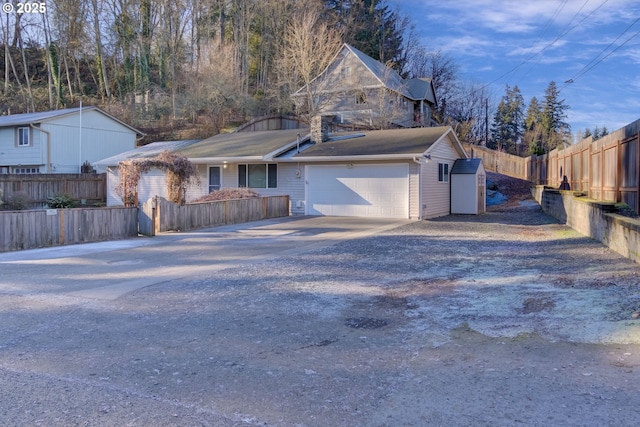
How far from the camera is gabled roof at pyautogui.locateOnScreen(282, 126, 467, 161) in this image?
19.8m

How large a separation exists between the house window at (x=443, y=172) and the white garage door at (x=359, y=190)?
2781mm

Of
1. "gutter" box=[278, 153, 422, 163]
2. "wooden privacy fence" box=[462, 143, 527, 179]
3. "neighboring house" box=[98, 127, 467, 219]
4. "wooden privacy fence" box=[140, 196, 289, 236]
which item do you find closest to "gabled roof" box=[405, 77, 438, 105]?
"wooden privacy fence" box=[462, 143, 527, 179]

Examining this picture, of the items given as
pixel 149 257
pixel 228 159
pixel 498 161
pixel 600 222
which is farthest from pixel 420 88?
pixel 149 257

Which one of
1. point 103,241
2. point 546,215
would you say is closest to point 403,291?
point 103,241

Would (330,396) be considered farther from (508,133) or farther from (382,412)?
(508,133)

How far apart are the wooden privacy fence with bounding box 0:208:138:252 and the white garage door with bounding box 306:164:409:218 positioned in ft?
29.7

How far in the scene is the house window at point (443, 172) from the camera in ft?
72.9

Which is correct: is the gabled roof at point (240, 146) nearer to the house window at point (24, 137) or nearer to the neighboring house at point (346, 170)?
the neighboring house at point (346, 170)

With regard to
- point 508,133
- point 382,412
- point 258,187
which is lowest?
point 382,412

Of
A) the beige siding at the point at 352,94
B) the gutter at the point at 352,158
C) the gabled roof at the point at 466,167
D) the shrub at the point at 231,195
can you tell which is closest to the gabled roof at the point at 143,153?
the shrub at the point at 231,195

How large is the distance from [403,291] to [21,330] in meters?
4.90

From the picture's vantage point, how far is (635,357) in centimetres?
445

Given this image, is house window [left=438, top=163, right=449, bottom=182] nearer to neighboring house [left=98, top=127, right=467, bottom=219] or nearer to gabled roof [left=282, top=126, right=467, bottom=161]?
neighboring house [left=98, top=127, right=467, bottom=219]

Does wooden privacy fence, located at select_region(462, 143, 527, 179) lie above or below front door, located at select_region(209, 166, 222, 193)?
above
